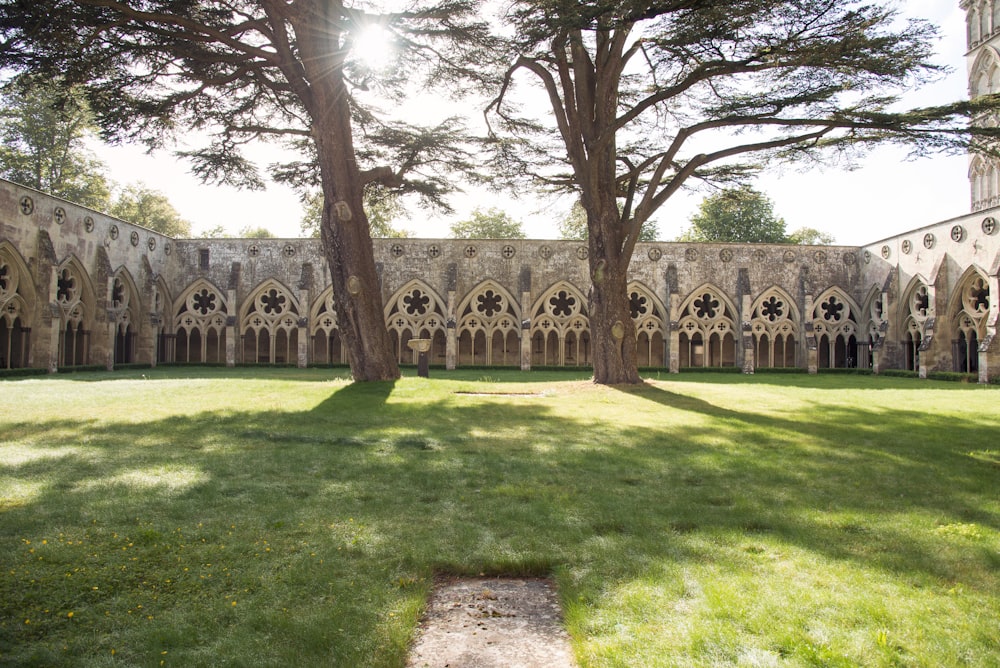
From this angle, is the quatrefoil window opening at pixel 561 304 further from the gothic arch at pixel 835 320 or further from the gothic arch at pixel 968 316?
the gothic arch at pixel 968 316

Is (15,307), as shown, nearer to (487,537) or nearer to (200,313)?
(200,313)

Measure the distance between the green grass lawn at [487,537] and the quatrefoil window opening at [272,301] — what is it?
64.3ft

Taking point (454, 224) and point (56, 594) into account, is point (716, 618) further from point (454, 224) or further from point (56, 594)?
point (454, 224)

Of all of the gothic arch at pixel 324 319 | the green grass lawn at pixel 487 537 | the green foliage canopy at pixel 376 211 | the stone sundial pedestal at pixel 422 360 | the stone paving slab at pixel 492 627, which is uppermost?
the green foliage canopy at pixel 376 211

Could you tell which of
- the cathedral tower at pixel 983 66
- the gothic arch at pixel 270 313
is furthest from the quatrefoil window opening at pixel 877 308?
the gothic arch at pixel 270 313

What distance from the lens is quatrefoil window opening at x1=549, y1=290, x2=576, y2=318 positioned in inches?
1097

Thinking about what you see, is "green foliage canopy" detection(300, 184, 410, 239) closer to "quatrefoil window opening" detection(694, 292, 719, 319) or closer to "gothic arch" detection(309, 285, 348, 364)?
"gothic arch" detection(309, 285, 348, 364)

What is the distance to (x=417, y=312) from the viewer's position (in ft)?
91.7

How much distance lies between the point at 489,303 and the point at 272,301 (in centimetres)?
1008

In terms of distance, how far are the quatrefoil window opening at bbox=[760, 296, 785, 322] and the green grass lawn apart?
65.9 ft

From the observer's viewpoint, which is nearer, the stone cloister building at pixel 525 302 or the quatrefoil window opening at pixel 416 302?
the stone cloister building at pixel 525 302

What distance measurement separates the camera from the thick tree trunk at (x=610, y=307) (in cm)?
1440

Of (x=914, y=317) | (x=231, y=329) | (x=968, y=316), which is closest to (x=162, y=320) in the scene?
(x=231, y=329)

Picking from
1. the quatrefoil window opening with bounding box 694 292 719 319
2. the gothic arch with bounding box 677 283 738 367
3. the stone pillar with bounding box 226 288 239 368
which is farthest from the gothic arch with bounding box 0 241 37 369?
the quatrefoil window opening with bounding box 694 292 719 319
